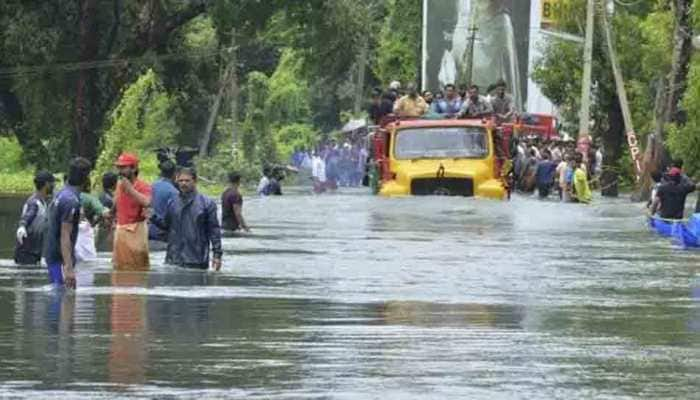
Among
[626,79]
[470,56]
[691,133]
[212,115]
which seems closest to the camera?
[691,133]

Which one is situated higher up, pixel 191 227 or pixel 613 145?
pixel 613 145

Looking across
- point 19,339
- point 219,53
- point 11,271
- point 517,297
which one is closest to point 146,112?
point 219,53

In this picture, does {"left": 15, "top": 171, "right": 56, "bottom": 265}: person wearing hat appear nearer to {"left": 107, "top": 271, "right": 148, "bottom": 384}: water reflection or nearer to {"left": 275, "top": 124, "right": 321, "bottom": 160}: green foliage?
{"left": 107, "top": 271, "right": 148, "bottom": 384}: water reflection

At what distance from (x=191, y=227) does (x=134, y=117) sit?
109 ft

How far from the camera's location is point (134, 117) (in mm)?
53500

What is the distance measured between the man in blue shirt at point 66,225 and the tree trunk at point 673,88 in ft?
91.7

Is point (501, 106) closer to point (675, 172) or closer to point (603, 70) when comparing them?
point (675, 172)

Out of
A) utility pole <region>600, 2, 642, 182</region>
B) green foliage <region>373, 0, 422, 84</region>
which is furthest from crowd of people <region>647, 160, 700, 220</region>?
green foliage <region>373, 0, 422, 84</region>

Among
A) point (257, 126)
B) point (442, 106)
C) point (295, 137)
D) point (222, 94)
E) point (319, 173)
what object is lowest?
point (319, 173)

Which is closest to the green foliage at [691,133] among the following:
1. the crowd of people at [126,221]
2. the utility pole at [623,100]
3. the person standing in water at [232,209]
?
the person standing in water at [232,209]

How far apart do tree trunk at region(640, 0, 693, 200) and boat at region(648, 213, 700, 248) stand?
12.9 metres

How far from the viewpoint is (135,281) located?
66.1 ft

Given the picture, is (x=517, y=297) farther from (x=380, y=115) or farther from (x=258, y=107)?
(x=258, y=107)

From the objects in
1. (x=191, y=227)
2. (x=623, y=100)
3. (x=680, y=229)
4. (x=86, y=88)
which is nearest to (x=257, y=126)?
(x=86, y=88)
